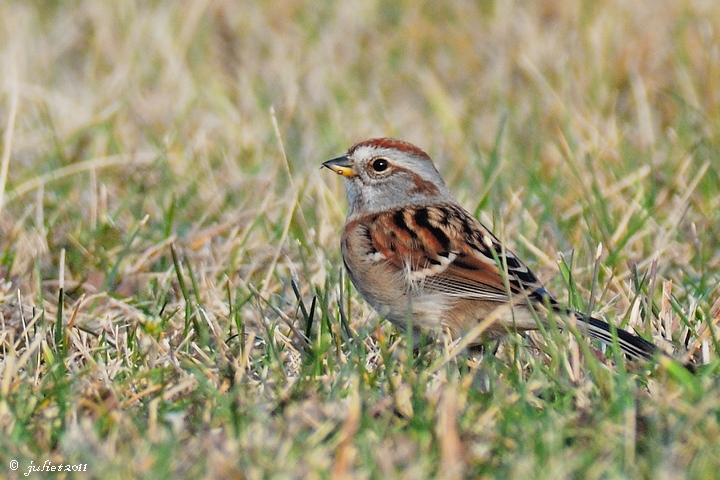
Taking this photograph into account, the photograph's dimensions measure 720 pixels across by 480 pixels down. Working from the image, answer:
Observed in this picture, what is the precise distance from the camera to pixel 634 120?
684 cm

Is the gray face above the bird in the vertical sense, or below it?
above

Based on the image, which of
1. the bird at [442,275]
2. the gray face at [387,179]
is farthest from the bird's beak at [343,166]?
the bird at [442,275]

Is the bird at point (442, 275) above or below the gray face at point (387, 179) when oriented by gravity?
below

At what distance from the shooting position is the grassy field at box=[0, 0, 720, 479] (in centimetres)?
292

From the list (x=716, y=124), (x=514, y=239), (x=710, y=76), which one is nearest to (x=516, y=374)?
(x=514, y=239)

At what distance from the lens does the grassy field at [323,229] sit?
2.92 m

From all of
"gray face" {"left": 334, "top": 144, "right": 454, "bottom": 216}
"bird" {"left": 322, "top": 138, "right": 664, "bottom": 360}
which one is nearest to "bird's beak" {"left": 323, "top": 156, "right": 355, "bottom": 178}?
"gray face" {"left": 334, "top": 144, "right": 454, "bottom": 216}

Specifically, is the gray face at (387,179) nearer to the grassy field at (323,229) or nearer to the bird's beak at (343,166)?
the bird's beak at (343,166)

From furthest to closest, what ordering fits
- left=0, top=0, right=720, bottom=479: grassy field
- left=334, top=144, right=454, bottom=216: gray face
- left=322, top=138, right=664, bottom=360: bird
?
left=334, top=144, right=454, bottom=216: gray face
left=322, top=138, right=664, bottom=360: bird
left=0, top=0, right=720, bottom=479: grassy field

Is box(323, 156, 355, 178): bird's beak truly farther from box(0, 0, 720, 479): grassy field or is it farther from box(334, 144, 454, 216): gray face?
box(0, 0, 720, 479): grassy field

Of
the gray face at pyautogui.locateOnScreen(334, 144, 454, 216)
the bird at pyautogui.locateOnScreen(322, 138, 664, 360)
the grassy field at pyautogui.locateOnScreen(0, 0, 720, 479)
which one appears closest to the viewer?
the grassy field at pyautogui.locateOnScreen(0, 0, 720, 479)

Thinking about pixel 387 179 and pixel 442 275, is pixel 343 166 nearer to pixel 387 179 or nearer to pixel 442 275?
pixel 387 179

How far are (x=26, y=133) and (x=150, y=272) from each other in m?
1.95

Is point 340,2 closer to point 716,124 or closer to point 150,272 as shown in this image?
point 716,124
